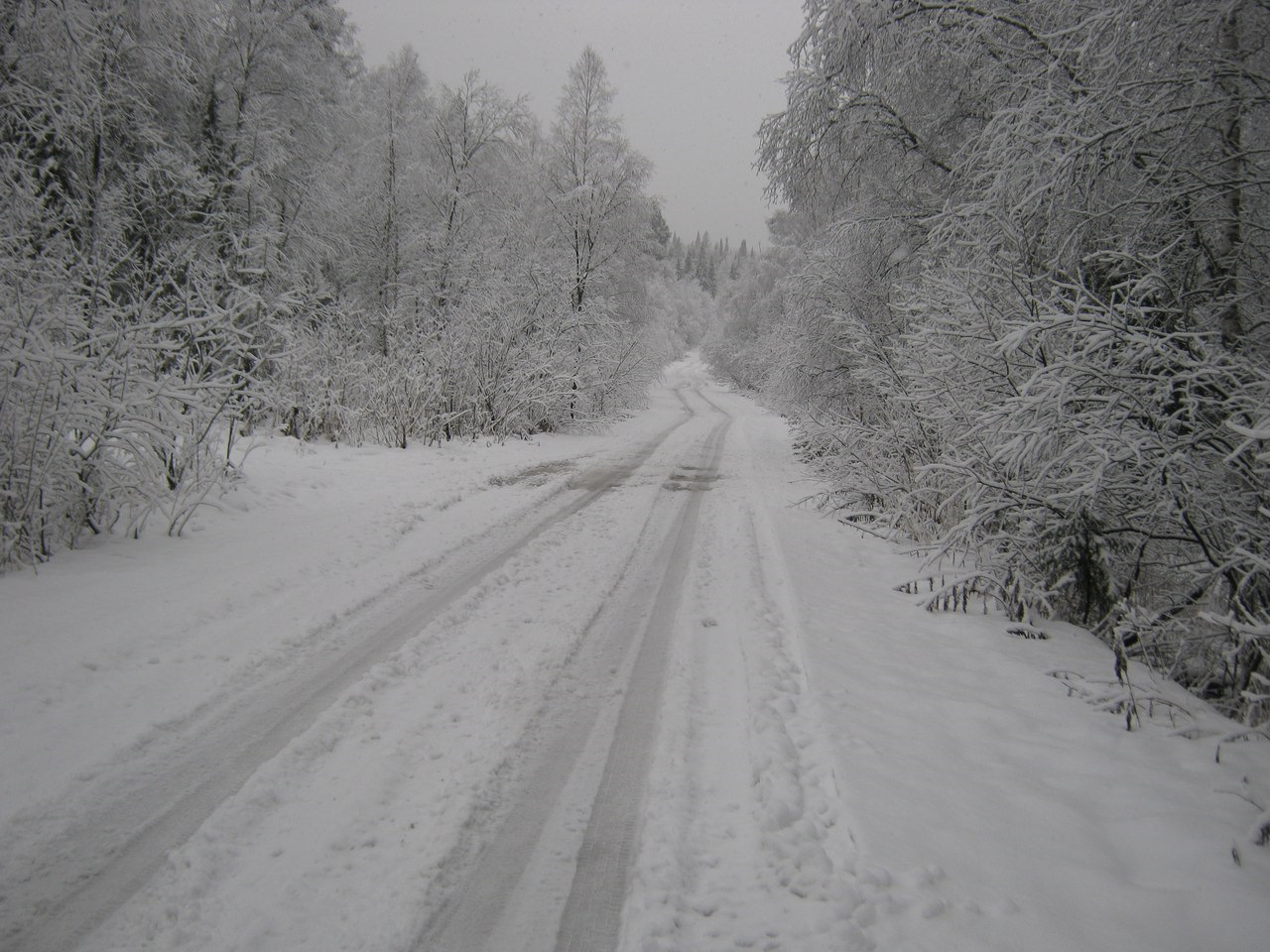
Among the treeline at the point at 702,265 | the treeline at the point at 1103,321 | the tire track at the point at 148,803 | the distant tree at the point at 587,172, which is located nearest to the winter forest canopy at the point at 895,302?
the treeline at the point at 1103,321

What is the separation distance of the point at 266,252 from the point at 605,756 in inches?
587

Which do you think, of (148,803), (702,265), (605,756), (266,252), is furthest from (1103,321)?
(702,265)

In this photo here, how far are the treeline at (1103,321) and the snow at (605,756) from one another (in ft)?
2.12

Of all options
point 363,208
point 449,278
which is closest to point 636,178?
point 449,278

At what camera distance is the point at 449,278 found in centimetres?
1723

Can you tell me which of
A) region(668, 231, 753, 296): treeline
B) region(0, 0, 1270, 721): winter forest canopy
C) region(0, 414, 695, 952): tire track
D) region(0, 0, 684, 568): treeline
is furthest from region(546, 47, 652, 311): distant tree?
region(668, 231, 753, 296): treeline

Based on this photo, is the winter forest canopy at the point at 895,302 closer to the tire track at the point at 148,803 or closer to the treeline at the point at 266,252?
the treeline at the point at 266,252

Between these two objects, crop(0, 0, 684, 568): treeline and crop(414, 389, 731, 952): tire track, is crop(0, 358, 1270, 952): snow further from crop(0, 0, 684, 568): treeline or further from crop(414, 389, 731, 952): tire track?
crop(0, 0, 684, 568): treeline

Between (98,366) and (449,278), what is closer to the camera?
(98,366)

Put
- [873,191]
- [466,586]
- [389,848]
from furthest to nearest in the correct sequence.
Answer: [873,191] < [466,586] < [389,848]

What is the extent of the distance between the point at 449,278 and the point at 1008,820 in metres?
17.9

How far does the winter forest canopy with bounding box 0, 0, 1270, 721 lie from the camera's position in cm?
341

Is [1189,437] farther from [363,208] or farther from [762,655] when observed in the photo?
[363,208]

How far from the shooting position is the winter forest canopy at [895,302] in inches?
134
